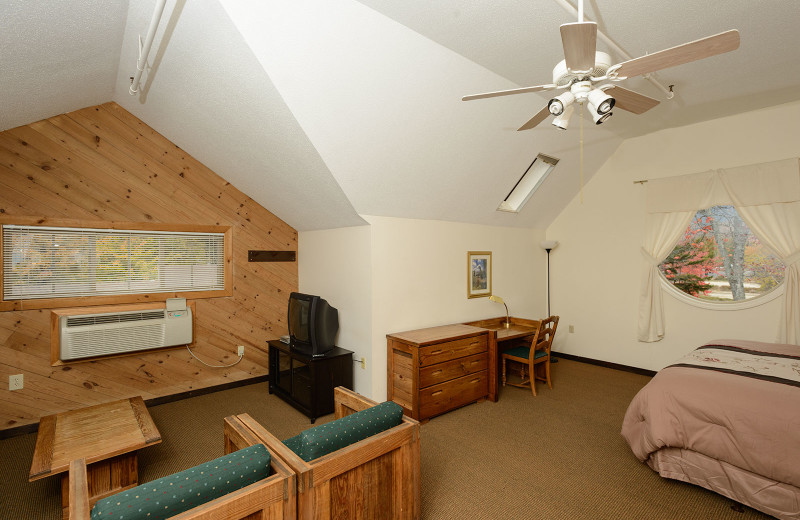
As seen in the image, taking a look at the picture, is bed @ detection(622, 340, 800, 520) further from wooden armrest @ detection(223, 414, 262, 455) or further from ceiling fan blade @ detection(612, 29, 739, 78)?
wooden armrest @ detection(223, 414, 262, 455)

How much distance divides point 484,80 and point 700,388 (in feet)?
8.49

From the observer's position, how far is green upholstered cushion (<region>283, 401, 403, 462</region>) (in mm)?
1599

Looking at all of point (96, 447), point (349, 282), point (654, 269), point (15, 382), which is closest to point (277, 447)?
point (96, 447)

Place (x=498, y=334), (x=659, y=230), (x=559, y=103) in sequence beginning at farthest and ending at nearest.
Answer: (x=659, y=230), (x=498, y=334), (x=559, y=103)

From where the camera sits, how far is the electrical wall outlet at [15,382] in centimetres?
313

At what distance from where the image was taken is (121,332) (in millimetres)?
3475

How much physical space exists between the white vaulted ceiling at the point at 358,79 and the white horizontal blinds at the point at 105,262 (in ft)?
3.01

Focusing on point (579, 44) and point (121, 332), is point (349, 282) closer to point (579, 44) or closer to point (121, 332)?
point (121, 332)

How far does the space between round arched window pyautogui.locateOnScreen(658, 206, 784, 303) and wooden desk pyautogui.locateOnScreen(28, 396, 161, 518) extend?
17.7 ft

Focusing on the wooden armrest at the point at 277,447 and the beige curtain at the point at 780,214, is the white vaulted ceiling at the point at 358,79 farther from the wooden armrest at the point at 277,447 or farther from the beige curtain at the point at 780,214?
the wooden armrest at the point at 277,447

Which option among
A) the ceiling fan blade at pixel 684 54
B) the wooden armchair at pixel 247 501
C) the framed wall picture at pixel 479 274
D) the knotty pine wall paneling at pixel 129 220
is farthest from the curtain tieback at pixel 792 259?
the knotty pine wall paneling at pixel 129 220

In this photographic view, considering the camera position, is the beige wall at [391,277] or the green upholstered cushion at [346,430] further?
the beige wall at [391,277]

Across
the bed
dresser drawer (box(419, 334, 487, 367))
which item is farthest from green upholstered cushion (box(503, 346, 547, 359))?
the bed

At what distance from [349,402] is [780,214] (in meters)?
4.53
